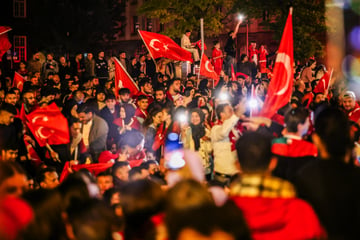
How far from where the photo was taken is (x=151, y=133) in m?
9.65

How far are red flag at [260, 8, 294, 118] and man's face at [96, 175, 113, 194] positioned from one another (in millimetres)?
2318

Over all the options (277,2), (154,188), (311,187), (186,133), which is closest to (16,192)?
(154,188)

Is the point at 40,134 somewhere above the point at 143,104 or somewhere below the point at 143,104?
below

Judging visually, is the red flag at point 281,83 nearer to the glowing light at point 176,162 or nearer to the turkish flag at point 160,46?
the glowing light at point 176,162

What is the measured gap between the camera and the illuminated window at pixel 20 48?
1786 inches

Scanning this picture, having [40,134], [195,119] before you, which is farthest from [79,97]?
[195,119]

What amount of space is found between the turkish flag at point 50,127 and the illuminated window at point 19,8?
1569 inches

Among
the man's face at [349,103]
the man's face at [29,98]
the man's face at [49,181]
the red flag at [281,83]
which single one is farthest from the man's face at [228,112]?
the man's face at [29,98]

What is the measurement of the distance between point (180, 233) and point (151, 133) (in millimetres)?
6677

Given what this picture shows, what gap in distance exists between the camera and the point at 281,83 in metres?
7.89

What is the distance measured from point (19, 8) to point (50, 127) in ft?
133

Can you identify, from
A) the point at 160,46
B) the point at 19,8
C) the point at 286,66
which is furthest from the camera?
the point at 19,8

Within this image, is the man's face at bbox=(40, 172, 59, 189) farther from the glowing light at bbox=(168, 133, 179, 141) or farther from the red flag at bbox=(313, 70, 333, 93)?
the red flag at bbox=(313, 70, 333, 93)

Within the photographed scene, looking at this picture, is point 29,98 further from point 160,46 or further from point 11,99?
point 160,46
